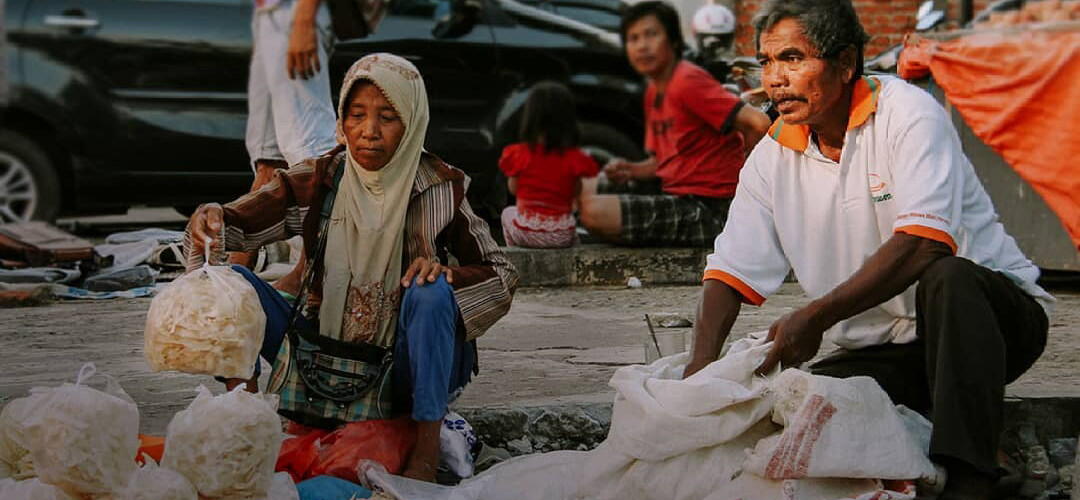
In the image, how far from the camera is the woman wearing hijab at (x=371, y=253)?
12.1 feet

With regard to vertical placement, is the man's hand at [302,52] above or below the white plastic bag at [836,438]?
above

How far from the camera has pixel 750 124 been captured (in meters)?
6.91

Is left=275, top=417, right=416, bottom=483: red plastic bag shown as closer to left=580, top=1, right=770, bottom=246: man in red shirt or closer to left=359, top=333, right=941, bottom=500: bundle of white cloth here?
left=359, top=333, right=941, bottom=500: bundle of white cloth

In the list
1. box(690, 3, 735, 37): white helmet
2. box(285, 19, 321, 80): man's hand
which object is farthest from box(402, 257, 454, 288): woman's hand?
box(690, 3, 735, 37): white helmet

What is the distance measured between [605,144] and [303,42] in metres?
3.59

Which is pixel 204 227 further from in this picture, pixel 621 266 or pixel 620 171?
pixel 620 171

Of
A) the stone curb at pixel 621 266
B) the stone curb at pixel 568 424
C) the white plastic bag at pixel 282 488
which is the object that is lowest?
the stone curb at pixel 621 266

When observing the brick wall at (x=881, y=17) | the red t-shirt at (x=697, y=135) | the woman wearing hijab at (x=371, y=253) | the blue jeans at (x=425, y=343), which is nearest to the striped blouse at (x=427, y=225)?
the woman wearing hijab at (x=371, y=253)

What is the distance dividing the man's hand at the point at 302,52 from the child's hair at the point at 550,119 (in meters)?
1.40

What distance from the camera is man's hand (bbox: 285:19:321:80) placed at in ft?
20.1

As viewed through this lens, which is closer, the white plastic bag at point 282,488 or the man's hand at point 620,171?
the white plastic bag at point 282,488

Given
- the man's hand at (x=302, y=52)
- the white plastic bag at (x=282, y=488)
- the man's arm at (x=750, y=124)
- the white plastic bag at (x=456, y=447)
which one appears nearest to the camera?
the white plastic bag at (x=282, y=488)

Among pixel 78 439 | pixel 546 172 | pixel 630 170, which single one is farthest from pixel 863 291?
pixel 630 170

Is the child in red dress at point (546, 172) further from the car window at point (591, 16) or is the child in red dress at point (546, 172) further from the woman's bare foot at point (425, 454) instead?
the woman's bare foot at point (425, 454)
